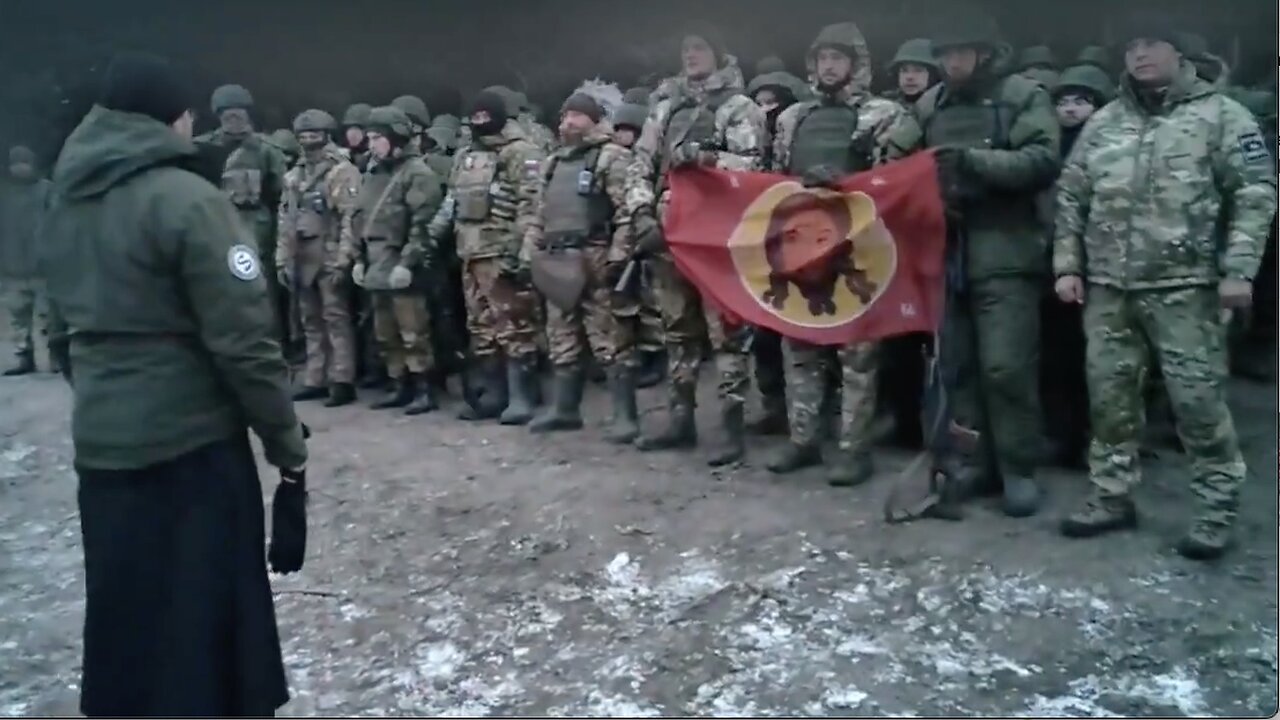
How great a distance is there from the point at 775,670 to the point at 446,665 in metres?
0.97

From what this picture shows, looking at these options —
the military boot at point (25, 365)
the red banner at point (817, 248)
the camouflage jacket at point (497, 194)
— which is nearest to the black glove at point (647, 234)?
the red banner at point (817, 248)

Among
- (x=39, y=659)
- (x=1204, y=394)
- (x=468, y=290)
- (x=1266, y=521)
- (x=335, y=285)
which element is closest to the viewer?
(x=39, y=659)

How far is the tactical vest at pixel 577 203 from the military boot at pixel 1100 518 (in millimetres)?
2539

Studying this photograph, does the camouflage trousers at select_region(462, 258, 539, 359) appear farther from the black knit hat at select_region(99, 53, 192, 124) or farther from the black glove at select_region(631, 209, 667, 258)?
the black knit hat at select_region(99, 53, 192, 124)

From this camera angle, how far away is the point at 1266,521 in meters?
4.45

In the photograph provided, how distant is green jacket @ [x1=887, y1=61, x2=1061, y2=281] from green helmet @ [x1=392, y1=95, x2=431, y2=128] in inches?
134

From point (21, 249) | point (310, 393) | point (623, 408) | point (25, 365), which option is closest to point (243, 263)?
point (623, 408)

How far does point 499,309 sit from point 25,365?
363 cm

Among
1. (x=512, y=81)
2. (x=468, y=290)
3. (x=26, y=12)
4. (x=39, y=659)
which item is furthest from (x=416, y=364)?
(x=39, y=659)

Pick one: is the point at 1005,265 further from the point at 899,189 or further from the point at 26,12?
the point at 26,12

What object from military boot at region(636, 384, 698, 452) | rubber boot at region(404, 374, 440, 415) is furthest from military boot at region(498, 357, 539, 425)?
military boot at region(636, 384, 698, 452)

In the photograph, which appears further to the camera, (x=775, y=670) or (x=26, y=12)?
(x=26, y=12)

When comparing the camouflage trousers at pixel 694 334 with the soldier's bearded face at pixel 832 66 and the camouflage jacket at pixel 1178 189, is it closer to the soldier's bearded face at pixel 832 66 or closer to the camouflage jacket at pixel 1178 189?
the soldier's bearded face at pixel 832 66

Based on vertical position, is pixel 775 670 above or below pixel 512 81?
below
